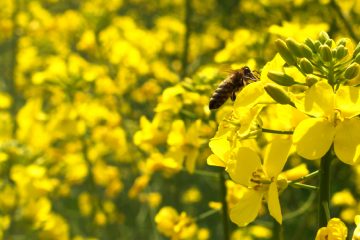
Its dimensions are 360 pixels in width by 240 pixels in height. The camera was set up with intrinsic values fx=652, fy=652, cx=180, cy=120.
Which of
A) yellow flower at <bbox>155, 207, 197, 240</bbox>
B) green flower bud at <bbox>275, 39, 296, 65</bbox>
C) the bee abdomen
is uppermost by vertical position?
green flower bud at <bbox>275, 39, 296, 65</bbox>

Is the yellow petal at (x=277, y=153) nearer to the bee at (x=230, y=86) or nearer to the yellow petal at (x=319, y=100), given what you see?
the yellow petal at (x=319, y=100)

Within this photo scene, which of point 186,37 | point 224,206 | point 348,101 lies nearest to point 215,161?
point 348,101

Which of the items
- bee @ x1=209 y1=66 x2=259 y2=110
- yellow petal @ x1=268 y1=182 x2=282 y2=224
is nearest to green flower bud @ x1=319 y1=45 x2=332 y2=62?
yellow petal @ x1=268 y1=182 x2=282 y2=224

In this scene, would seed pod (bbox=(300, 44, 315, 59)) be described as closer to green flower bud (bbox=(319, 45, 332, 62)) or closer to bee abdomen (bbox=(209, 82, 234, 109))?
green flower bud (bbox=(319, 45, 332, 62))

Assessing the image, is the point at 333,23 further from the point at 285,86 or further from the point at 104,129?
the point at 285,86

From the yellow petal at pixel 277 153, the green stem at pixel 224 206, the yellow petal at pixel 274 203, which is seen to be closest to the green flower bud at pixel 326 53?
the yellow petal at pixel 277 153

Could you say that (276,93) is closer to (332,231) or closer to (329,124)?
(329,124)

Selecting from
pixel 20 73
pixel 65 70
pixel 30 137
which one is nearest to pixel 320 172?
pixel 65 70
